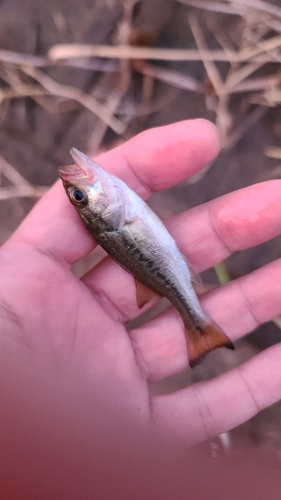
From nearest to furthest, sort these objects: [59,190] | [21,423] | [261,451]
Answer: [21,423], [59,190], [261,451]

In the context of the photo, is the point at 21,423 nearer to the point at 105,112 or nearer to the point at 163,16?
the point at 105,112

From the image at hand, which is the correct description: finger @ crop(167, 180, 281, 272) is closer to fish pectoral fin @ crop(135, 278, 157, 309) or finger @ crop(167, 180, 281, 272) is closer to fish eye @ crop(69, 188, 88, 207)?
fish pectoral fin @ crop(135, 278, 157, 309)

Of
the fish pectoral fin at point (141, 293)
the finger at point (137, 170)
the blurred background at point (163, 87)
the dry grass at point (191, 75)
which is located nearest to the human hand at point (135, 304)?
the finger at point (137, 170)

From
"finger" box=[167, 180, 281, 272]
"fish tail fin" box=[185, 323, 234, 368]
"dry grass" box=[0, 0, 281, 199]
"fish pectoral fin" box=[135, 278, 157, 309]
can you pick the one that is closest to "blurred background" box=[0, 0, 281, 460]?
"dry grass" box=[0, 0, 281, 199]

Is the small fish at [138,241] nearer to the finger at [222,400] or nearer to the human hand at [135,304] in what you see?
the human hand at [135,304]

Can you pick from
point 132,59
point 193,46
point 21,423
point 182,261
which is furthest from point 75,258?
point 193,46

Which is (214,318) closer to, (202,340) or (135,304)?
(202,340)
